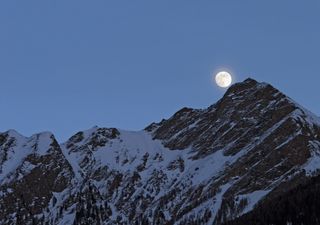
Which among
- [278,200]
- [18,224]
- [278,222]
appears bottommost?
[18,224]

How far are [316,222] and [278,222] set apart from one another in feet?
33.6

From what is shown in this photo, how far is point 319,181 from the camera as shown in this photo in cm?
17538

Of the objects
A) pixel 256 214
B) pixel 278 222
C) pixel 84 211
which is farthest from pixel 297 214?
pixel 84 211

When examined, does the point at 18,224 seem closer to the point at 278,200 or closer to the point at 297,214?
the point at 297,214

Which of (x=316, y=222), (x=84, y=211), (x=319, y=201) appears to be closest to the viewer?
(x=84, y=211)

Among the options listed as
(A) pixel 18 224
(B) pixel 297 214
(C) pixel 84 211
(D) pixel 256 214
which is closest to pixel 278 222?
(B) pixel 297 214

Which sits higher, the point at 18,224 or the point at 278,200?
the point at 278,200

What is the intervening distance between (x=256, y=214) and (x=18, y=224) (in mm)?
78523

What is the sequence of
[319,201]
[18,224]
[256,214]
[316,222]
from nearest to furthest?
[18,224] → [316,222] → [319,201] → [256,214]

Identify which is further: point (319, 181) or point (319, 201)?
point (319, 181)

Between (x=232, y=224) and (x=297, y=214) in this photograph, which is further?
(x=232, y=224)

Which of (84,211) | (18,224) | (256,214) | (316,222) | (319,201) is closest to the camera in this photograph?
(18,224)

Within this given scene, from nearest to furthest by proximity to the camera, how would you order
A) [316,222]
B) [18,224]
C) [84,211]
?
[18,224]
[84,211]
[316,222]

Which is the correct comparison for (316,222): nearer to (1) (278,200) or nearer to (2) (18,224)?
(1) (278,200)
